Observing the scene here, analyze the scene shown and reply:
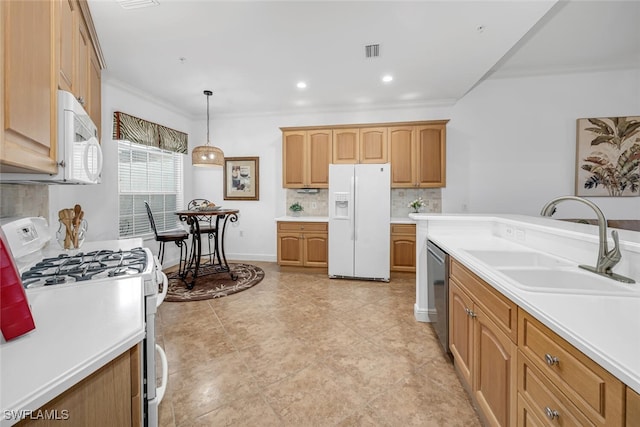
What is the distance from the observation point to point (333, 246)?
13.0ft

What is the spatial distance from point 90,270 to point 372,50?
2911 millimetres

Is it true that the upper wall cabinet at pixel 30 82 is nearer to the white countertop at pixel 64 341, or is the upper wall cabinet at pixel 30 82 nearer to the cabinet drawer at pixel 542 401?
the white countertop at pixel 64 341

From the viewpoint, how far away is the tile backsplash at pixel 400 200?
4332mm

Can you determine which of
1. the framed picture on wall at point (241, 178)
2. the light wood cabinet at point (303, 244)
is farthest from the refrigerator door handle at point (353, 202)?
the framed picture on wall at point (241, 178)

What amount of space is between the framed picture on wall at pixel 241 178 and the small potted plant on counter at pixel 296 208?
716mm

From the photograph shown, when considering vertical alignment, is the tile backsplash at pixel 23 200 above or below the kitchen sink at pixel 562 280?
above

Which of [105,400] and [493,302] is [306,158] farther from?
[105,400]

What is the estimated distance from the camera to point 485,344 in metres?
1.32

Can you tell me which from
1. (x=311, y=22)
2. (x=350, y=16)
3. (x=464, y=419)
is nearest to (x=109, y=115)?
(x=311, y=22)

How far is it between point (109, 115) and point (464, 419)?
467 cm

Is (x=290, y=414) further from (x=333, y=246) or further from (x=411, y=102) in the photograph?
(x=411, y=102)

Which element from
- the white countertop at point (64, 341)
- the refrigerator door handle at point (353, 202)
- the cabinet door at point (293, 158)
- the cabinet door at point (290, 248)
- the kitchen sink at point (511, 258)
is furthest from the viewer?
the cabinet door at point (293, 158)

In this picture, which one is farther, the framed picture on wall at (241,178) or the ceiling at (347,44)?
the framed picture on wall at (241,178)

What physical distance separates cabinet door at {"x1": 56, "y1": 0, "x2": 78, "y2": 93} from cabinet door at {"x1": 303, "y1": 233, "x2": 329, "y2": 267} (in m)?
3.21
